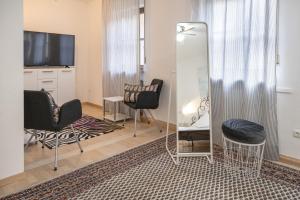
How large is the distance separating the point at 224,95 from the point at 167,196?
1.59 metres

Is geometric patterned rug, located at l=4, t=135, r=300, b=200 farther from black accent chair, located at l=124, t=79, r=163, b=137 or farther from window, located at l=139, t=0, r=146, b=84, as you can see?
window, located at l=139, t=0, r=146, b=84

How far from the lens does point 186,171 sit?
2504mm

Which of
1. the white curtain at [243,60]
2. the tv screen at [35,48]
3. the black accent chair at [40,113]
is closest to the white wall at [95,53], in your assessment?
the tv screen at [35,48]

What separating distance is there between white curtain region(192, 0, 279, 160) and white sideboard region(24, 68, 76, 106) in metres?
3.17

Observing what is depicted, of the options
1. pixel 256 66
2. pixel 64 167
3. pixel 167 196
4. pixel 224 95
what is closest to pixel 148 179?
pixel 167 196

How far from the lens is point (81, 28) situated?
574 cm

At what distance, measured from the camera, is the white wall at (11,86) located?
2135mm

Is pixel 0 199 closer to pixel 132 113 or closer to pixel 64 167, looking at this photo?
pixel 64 167

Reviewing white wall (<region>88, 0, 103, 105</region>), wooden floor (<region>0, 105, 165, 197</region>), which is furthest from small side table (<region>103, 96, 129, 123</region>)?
white wall (<region>88, 0, 103, 105</region>)

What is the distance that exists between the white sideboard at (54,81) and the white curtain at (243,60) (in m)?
3.17

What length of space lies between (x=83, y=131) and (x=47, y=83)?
1715 mm

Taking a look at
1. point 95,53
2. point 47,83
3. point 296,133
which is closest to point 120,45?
point 95,53

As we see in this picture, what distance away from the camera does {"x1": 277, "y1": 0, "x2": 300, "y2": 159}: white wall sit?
2.50 m

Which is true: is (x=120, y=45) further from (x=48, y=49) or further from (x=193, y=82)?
(x=193, y=82)
